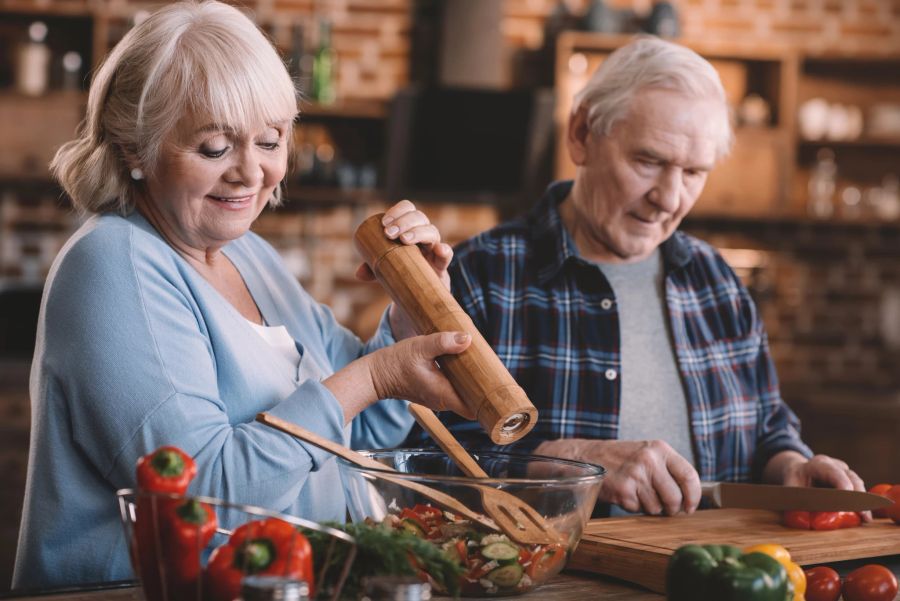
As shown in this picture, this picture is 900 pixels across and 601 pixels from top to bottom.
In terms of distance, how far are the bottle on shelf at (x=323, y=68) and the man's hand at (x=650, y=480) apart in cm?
343

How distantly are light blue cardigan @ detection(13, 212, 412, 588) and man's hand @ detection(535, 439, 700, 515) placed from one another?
0.49 metres

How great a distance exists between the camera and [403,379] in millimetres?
1447

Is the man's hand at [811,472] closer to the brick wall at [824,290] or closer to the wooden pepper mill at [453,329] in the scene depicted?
the wooden pepper mill at [453,329]

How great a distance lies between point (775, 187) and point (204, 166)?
411 centimetres

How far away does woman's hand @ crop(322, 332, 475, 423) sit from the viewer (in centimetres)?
141

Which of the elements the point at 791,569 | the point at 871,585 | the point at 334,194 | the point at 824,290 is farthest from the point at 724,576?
the point at 824,290

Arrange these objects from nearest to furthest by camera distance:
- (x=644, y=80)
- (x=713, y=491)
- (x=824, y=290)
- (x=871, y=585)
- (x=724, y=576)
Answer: (x=724, y=576), (x=871, y=585), (x=713, y=491), (x=644, y=80), (x=824, y=290)

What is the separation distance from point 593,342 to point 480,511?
2.93 feet

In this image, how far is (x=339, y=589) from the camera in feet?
3.43

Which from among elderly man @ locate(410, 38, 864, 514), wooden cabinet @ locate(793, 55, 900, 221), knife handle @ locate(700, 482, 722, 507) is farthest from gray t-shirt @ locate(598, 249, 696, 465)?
wooden cabinet @ locate(793, 55, 900, 221)

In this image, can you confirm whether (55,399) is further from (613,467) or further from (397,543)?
(613,467)

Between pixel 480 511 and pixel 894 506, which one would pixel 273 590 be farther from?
pixel 894 506

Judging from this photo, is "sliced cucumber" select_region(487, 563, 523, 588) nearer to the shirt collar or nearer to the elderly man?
the elderly man

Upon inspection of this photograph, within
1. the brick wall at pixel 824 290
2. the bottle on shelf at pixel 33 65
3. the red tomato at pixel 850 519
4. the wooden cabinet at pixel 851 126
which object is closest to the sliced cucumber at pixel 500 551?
the red tomato at pixel 850 519
